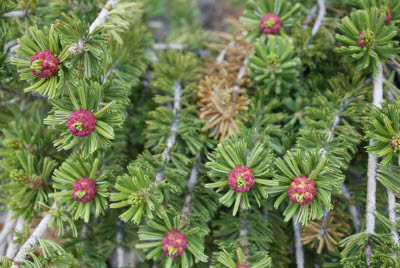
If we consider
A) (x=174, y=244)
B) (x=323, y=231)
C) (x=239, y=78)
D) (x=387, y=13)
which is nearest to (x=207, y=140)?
(x=239, y=78)

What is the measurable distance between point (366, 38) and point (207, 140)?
60 centimetres

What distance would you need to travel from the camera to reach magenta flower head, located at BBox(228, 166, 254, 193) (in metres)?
0.79

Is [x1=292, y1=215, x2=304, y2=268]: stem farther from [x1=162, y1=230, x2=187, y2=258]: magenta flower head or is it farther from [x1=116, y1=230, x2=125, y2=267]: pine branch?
[x1=116, y1=230, x2=125, y2=267]: pine branch

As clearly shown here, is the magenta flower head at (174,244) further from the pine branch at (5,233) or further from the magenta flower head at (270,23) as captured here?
the magenta flower head at (270,23)

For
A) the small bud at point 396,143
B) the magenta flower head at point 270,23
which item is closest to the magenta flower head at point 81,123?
the magenta flower head at point 270,23

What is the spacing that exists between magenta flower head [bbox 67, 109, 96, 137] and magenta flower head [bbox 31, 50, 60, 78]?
0.12m

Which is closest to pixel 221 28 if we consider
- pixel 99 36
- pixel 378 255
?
pixel 99 36

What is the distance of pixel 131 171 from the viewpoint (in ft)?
2.74

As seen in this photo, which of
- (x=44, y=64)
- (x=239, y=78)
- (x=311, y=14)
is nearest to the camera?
(x=44, y=64)

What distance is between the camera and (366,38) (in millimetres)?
915

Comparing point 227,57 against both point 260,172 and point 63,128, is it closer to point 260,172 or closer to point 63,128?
point 260,172

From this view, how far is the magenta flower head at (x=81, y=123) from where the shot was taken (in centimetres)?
79

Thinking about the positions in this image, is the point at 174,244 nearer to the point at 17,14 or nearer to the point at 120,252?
the point at 120,252

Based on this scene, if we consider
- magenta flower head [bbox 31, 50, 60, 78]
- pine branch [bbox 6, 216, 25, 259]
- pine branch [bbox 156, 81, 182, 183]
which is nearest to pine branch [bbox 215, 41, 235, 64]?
pine branch [bbox 156, 81, 182, 183]
